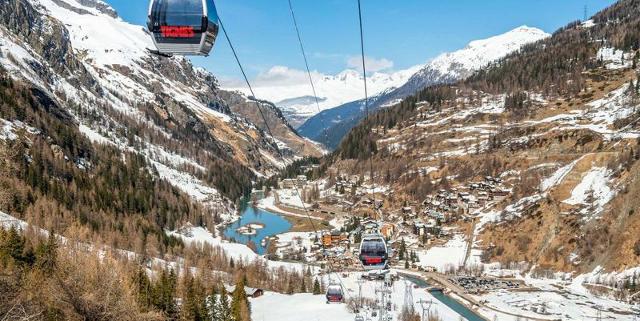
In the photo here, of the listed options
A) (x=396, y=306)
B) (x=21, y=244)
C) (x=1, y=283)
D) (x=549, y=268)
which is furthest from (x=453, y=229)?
(x=1, y=283)

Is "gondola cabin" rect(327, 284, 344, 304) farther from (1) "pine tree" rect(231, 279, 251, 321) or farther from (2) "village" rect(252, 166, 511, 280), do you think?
(2) "village" rect(252, 166, 511, 280)

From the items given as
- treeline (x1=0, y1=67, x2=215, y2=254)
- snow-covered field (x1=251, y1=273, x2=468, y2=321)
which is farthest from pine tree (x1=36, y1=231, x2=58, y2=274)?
treeline (x1=0, y1=67, x2=215, y2=254)

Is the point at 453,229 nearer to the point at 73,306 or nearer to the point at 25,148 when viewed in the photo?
the point at 25,148

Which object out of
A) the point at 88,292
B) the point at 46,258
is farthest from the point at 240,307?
the point at 88,292

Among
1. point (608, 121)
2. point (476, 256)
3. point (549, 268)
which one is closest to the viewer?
point (549, 268)

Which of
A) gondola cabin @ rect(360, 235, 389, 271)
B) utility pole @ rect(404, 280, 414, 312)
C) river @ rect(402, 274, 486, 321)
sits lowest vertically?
river @ rect(402, 274, 486, 321)

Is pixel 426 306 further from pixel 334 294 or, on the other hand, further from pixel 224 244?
pixel 224 244
